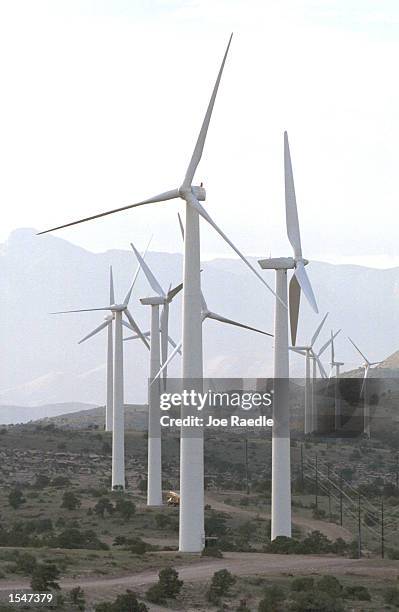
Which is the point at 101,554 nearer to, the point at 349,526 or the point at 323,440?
the point at 349,526

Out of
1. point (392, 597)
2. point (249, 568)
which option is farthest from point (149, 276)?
point (392, 597)

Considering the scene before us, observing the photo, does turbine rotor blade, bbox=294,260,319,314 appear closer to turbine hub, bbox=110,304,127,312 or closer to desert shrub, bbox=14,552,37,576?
desert shrub, bbox=14,552,37,576

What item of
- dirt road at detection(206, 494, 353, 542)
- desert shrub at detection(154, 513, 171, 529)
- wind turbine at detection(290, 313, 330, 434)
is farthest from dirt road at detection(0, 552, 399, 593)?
wind turbine at detection(290, 313, 330, 434)

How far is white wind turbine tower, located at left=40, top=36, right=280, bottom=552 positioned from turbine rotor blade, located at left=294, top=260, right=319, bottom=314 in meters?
7.46

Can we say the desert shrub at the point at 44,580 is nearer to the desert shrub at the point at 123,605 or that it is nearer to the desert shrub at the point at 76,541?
the desert shrub at the point at 123,605

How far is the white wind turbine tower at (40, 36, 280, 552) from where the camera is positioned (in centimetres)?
5747

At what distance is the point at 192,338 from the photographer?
5741 centimetres

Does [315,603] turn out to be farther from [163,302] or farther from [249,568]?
[163,302]

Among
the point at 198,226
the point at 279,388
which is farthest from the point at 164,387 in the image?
the point at 198,226

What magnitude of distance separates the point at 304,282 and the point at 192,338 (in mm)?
12559

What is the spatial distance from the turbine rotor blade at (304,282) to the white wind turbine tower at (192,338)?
24.5ft

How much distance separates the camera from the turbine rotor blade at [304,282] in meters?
64.2

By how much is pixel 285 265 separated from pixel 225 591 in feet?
90.7

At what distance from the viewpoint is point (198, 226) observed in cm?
5947
